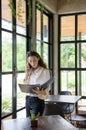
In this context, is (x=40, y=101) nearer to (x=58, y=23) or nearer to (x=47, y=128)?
(x=47, y=128)

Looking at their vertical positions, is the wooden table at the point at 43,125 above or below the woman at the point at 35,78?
below

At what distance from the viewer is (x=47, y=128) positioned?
7.36 ft

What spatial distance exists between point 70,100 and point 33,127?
1.89 meters

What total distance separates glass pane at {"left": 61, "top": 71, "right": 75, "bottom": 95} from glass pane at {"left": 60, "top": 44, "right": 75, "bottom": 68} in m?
0.20

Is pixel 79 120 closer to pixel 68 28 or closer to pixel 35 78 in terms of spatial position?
pixel 35 78

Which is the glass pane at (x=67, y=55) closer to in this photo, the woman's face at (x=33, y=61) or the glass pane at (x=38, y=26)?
the glass pane at (x=38, y=26)

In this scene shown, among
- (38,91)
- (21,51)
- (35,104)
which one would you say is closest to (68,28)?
(21,51)

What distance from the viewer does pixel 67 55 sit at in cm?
628

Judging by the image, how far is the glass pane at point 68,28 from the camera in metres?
6.18

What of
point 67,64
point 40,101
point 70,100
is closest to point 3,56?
point 40,101

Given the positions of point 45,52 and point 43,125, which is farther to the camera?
point 45,52

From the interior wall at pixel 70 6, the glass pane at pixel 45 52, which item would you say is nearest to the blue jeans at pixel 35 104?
the glass pane at pixel 45 52

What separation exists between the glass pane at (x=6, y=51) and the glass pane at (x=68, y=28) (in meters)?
2.68

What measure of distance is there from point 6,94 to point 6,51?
27.9 inches
